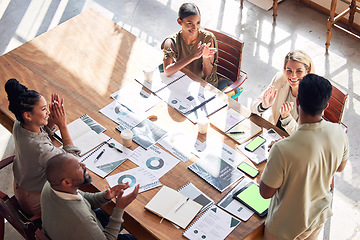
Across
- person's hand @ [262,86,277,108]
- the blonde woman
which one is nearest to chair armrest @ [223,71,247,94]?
the blonde woman

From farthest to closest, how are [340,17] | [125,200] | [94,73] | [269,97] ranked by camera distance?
[340,17]
[94,73]
[269,97]
[125,200]

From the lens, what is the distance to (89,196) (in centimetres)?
328

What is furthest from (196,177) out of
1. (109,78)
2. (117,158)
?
(109,78)

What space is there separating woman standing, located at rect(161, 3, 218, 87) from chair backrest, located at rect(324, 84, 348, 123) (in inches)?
40.8

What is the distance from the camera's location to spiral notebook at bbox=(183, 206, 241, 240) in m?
3.11

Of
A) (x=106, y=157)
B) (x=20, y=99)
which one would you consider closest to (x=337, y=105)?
(x=106, y=157)

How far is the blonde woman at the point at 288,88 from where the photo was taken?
3639mm

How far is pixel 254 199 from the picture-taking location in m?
3.30

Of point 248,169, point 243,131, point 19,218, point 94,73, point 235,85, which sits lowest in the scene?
point 19,218

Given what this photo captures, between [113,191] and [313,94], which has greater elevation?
[313,94]

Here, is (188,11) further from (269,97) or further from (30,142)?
(30,142)

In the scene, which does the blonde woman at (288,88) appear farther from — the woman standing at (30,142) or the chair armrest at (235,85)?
the woman standing at (30,142)

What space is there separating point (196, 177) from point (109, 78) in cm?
129

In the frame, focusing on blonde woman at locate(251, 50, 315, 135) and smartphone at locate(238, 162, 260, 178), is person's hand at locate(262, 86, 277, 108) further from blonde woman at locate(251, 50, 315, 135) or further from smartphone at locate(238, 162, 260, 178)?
smartphone at locate(238, 162, 260, 178)
